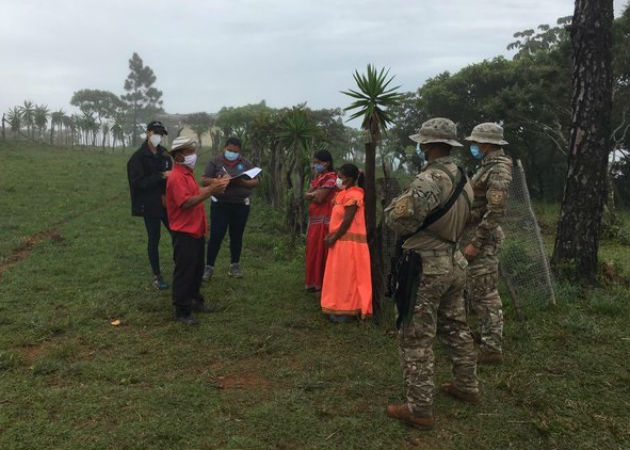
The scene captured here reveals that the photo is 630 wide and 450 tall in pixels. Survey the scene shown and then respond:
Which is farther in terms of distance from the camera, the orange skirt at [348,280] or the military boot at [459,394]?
the orange skirt at [348,280]

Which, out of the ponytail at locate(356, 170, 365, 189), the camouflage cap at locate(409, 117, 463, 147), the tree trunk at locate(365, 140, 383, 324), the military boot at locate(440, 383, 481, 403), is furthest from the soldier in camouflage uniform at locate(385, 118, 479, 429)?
Answer: the ponytail at locate(356, 170, 365, 189)

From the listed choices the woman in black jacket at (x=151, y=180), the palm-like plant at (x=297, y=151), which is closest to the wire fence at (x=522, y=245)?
the woman in black jacket at (x=151, y=180)

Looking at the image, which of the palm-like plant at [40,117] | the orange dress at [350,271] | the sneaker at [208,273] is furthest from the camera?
the palm-like plant at [40,117]

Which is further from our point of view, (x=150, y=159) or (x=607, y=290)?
(x=607, y=290)

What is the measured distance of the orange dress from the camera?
16.8 ft

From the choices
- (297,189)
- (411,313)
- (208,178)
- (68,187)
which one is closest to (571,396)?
(411,313)

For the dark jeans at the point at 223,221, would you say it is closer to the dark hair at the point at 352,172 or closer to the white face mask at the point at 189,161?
the white face mask at the point at 189,161

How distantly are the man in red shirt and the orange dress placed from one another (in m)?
1.38

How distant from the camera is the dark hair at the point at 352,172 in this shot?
5.15m

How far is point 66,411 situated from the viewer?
3209 mm

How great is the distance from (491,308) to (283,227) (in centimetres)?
669

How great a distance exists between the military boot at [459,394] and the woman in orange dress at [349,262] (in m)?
1.58

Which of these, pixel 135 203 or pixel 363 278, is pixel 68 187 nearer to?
pixel 135 203

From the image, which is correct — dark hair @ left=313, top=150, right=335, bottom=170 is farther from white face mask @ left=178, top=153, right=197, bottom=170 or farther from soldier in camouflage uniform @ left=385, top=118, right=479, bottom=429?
soldier in camouflage uniform @ left=385, top=118, right=479, bottom=429
